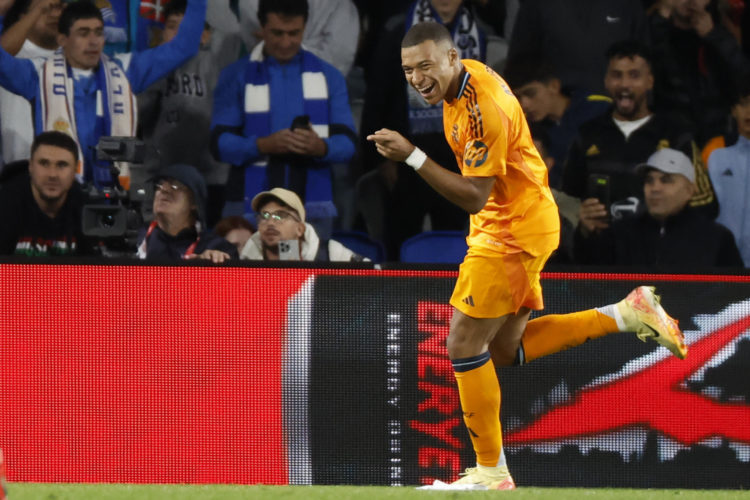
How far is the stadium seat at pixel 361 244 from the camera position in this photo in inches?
291

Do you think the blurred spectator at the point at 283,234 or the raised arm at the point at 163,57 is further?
A: the raised arm at the point at 163,57

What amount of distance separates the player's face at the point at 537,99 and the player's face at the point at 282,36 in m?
1.46

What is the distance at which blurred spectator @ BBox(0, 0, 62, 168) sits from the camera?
7.40m

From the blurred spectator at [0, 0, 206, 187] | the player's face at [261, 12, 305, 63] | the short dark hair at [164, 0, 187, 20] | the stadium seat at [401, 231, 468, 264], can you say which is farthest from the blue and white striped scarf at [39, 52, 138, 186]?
the stadium seat at [401, 231, 468, 264]

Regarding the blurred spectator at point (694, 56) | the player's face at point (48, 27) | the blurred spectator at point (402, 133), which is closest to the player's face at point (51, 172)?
the player's face at point (48, 27)

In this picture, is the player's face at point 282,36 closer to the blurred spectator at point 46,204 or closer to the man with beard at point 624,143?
the blurred spectator at point 46,204

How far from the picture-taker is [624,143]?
24.2 feet

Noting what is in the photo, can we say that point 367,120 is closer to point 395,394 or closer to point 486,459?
point 395,394

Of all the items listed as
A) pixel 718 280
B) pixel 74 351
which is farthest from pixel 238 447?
pixel 718 280

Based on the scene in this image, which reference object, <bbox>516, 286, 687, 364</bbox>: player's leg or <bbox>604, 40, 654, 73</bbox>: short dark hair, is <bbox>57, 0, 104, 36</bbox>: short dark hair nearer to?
<bbox>604, 40, 654, 73</bbox>: short dark hair

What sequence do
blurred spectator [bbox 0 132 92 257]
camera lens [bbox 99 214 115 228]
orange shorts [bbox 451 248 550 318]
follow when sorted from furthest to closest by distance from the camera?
1. blurred spectator [bbox 0 132 92 257]
2. camera lens [bbox 99 214 115 228]
3. orange shorts [bbox 451 248 550 318]

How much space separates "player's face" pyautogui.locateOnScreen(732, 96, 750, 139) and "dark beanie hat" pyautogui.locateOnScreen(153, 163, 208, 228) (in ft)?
11.4


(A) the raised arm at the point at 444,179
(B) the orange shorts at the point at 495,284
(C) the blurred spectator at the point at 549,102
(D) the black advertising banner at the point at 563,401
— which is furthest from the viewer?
(C) the blurred spectator at the point at 549,102

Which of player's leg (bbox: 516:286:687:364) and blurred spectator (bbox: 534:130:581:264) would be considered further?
blurred spectator (bbox: 534:130:581:264)
